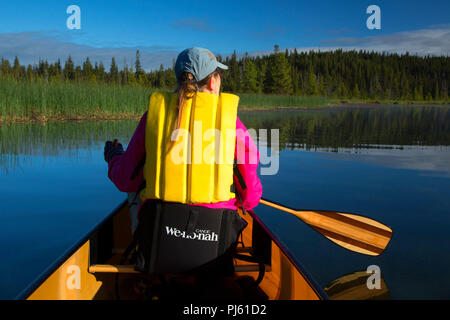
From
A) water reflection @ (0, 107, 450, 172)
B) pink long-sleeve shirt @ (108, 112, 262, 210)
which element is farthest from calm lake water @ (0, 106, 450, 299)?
pink long-sleeve shirt @ (108, 112, 262, 210)

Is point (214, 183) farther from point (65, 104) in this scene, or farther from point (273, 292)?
point (65, 104)

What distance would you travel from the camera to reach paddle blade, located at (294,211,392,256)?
3357 mm

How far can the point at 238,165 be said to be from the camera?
185cm

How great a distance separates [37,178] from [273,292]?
5302mm

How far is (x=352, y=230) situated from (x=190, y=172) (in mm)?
2204

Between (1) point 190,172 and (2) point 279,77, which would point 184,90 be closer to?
(1) point 190,172

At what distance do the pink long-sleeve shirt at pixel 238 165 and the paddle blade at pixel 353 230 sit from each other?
61.3 inches

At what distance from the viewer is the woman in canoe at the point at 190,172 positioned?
5.66 ft

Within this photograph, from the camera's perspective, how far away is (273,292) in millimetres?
2445

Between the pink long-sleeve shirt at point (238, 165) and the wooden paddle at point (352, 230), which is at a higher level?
the pink long-sleeve shirt at point (238, 165)

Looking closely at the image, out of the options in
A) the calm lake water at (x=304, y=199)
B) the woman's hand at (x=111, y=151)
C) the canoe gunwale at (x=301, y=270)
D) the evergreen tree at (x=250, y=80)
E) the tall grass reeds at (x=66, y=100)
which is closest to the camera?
the canoe gunwale at (x=301, y=270)

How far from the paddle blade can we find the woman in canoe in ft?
5.66

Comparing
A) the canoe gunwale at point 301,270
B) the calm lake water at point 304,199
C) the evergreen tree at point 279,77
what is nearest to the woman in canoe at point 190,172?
the canoe gunwale at point 301,270

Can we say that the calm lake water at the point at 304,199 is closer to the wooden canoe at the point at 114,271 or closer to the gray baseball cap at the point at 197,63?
the wooden canoe at the point at 114,271
